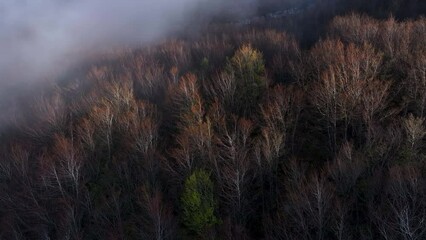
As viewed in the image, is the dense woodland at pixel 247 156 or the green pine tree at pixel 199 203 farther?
the green pine tree at pixel 199 203

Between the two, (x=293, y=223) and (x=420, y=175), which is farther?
(x=293, y=223)

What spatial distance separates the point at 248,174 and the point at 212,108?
932 cm

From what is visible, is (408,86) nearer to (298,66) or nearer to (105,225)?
(298,66)

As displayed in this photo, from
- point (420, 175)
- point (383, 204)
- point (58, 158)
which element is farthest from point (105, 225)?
point (420, 175)

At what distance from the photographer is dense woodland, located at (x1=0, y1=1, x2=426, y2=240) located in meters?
30.6

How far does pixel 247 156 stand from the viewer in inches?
1455

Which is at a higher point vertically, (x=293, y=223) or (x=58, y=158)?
(x=58, y=158)

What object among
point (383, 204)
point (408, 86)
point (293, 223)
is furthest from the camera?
point (408, 86)

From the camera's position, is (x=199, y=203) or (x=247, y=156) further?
(x=247, y=156)

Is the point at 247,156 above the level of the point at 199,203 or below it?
above

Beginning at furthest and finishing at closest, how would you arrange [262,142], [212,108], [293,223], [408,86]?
[212,108] < [408,86] < [262,142] < [293,223]

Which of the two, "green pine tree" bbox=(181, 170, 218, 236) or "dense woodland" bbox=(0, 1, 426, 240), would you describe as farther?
"green pine tree" bbox=(181, 170, 218, 236)

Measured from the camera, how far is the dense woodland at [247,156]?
30.6 meters

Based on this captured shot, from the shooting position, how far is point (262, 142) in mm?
36844
